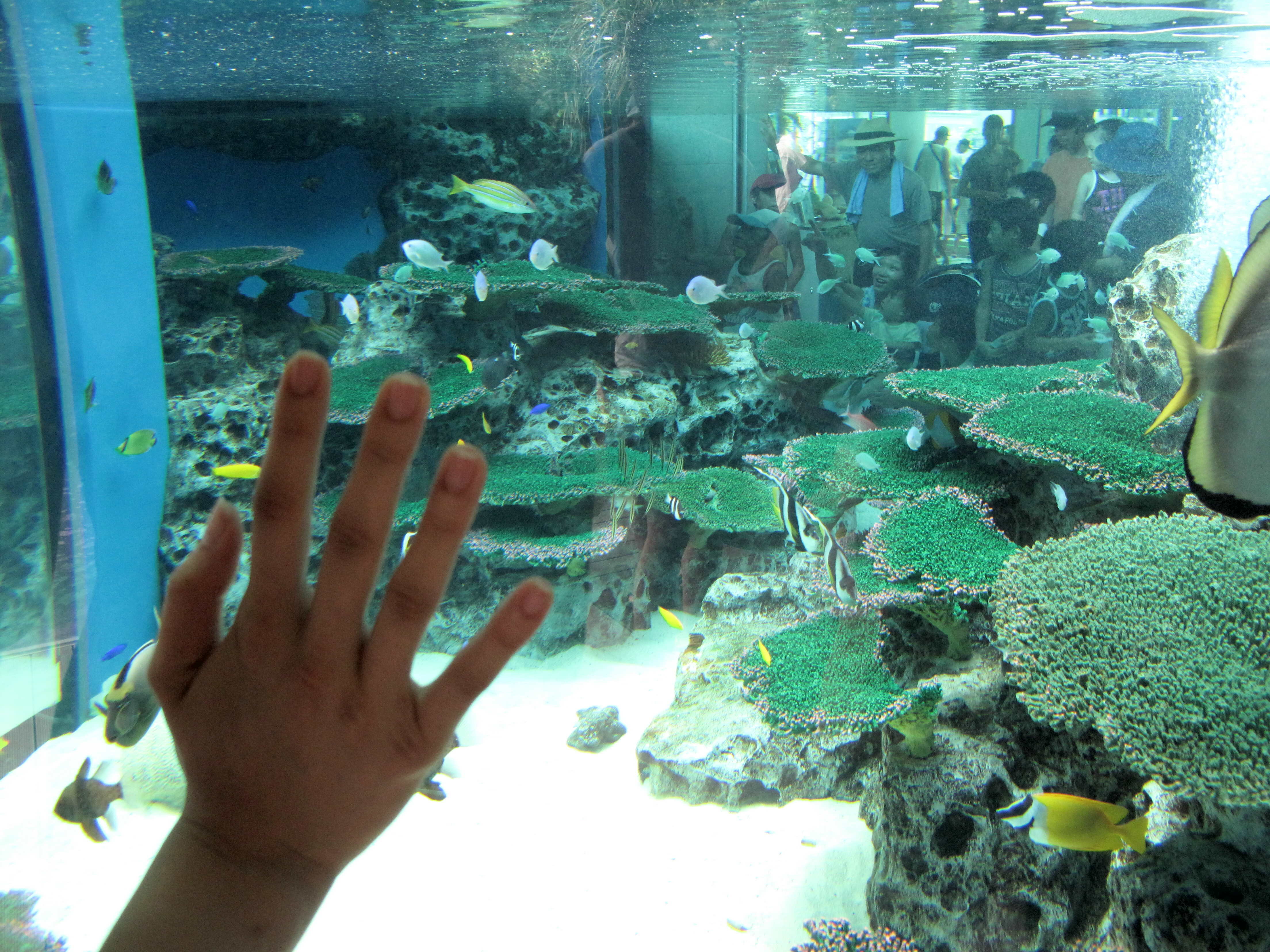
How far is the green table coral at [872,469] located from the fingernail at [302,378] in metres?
3.83

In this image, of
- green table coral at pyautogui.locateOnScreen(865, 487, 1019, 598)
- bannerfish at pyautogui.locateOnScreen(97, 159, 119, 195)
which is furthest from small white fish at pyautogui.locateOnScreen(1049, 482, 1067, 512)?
bannerfish at pyautogui.locateOnScreen(97, 159, 119, 195)

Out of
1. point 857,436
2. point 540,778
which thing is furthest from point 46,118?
point 857,436

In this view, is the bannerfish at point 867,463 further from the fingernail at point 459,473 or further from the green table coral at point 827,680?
the fingernail at point 459,473

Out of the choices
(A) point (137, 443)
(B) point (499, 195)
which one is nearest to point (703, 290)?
(B) point (499, 195)

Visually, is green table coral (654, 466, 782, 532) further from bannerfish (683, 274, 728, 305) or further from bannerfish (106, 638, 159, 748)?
bannerfish (106, 638, 159, 748)

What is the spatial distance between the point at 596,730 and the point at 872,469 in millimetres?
2523

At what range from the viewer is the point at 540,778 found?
4168mm

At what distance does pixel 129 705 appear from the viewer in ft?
9.16

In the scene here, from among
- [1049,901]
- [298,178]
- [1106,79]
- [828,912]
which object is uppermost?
[1106,79]

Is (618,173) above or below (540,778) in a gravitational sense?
above

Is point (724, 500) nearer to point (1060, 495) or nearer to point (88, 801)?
point (1060, 495)

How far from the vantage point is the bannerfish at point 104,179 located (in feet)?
17.3

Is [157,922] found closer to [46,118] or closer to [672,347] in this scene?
[672,347]

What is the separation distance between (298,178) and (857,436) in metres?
8.40
